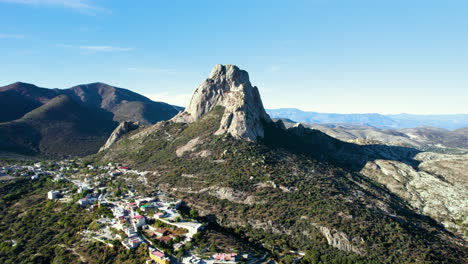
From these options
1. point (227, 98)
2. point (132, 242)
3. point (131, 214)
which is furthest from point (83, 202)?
point (227, 98)

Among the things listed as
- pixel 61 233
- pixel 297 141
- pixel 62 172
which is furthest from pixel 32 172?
pixel 297 141

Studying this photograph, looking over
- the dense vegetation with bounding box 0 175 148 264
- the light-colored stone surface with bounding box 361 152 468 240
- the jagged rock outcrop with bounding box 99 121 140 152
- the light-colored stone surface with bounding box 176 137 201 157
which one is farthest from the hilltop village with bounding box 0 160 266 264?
the light-colored stone surface with bounding box 361 152 468 240

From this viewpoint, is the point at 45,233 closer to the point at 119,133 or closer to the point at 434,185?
the point at 119,133

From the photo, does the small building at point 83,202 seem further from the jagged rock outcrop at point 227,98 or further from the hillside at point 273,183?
the jagged rock outcrop at point 227,98

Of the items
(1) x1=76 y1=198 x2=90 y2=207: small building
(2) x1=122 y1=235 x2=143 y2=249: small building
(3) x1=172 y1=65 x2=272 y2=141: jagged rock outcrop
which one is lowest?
(2) x1=122 y1=235 x2=143 y2=249: small building

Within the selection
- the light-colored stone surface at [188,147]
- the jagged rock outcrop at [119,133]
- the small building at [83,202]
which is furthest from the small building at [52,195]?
the jagged rock outcrop at [119,133]

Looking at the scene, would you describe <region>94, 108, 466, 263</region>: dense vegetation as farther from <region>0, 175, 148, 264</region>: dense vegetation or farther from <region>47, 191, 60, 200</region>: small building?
<region>47, 191, 60, 200</region>: small building
